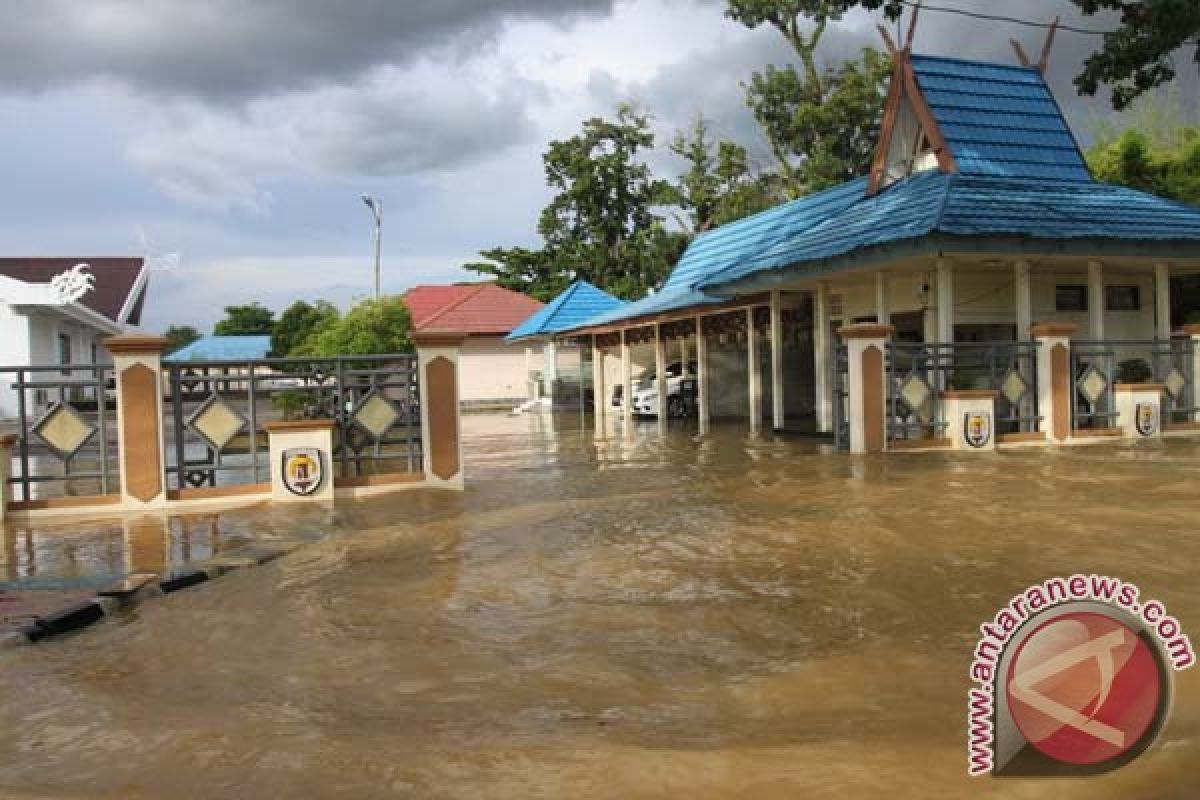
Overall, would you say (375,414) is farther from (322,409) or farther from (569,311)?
(569,311)

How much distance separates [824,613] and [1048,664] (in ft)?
9.68

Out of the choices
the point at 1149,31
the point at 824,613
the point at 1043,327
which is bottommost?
the point at 824,613

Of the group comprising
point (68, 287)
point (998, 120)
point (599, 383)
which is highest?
point (998, 120)

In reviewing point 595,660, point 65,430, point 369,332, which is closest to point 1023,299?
point 595,660

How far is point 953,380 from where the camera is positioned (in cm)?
1417

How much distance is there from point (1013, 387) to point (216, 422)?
1059 cm

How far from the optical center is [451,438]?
36.0ft

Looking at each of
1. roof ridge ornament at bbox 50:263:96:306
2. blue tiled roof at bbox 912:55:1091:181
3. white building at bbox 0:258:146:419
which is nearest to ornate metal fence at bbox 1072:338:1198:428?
blue tiled roof at bbox 912:55:1091:181

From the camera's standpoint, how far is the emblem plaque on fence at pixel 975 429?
44.2 feet

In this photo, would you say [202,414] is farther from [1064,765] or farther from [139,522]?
[1064,765]

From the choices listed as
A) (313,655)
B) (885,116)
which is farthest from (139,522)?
(885,116)

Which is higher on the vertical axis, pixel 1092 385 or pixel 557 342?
pixel 557 342

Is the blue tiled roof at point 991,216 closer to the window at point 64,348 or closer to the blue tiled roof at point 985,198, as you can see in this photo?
the blue tiled roof at point 985,198

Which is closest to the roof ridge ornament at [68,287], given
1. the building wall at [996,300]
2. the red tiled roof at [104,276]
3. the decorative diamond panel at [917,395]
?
the red tiled roof at [104,276]
